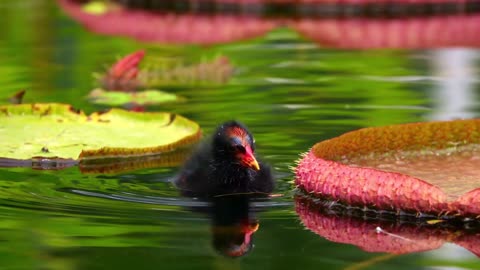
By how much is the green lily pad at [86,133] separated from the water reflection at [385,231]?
176 centimetres

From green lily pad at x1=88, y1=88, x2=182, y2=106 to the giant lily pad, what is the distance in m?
3.00

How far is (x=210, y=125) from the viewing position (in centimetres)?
798

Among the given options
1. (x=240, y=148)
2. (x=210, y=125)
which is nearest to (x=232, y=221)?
(x=240, y=148)

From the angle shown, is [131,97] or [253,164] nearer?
[253,164]

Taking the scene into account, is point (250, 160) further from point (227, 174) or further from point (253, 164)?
point (227, 174)

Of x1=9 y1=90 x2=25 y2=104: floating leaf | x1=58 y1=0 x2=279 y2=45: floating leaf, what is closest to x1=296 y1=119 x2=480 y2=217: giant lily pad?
x1=9 y1=90 x2=25 y2=104: floating leaf

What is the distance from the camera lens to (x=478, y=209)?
5211 mm

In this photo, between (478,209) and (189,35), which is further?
(189,35)

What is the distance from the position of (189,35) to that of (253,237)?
27.8 ft

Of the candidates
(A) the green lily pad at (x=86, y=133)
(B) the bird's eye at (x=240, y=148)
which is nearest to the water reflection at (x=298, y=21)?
(A) the green lily pad at (x=86, y=133)

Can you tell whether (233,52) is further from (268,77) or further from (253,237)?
(253,237)

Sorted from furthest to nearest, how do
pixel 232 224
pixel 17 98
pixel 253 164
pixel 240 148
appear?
1. pixel 17 98
2. pixel 240 148
3. pixel 253 164
4. pixel 232 224

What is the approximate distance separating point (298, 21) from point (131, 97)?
5734mm

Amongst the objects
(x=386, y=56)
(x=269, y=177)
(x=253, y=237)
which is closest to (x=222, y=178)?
(x=269, y=177)
